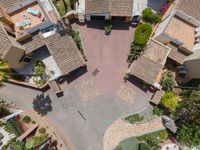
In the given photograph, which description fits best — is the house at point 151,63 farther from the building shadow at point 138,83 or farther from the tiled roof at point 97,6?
the tiled roof at point 97,6

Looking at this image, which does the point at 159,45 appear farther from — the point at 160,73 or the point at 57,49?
the point at 57,49

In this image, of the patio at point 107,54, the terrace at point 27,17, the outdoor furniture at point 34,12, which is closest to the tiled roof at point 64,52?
the patio at point 107,54

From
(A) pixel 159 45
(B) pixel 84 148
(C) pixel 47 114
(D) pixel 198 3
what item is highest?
(D) pixel 198 3

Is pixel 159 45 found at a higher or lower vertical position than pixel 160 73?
higher

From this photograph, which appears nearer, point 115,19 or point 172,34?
point 172,34

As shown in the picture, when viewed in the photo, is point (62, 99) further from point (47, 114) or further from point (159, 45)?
point (159, 45)

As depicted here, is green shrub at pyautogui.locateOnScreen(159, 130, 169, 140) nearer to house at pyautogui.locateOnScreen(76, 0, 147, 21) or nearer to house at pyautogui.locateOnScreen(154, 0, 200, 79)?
house at pyautogui.locateOnScreen(154, 0, 200, 79)

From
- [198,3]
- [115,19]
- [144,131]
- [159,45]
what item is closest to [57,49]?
[115,19]

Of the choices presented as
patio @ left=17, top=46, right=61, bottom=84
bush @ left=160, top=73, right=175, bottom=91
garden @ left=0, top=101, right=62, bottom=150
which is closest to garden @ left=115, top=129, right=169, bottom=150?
bush @ left=160, top=73, right=175, bottom=91
